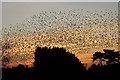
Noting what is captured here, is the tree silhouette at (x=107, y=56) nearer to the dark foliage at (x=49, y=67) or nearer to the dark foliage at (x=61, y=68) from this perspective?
the dark foliage at (x=61, y=68)

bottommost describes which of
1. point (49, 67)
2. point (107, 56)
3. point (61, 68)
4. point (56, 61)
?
point (61, 68)

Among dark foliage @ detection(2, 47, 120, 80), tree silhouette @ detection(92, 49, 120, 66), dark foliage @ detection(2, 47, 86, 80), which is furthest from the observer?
tree silhouette @ detection(92, 49, 120, 66)

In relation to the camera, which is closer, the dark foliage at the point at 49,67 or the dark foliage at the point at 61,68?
the dark foliage at the point at 61,68

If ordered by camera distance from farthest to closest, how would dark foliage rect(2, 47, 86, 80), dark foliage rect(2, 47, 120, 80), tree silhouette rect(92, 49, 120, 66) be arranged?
1. tree silhouette rect(92, 49, 120, 66)
2. dark foliage rect(2, 47, 86, 80)
3. dark foliage rect(2, 47, 120, 80)

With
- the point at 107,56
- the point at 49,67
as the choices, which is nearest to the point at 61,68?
the point at 49,67

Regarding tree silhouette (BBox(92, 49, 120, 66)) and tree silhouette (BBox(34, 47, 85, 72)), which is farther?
tree silhouette (BBox(92, 49, 120, 66))

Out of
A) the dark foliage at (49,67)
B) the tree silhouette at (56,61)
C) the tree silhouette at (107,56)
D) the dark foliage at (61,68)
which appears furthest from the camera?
the tree silhouette at (107,56)

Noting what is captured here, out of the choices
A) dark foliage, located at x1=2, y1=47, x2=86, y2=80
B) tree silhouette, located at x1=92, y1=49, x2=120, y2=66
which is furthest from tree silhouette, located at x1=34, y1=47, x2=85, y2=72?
tree silhouette, located at x1=92, y1=49, x2=120, y2=66

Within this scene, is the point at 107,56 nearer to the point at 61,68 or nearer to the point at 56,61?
the point at 56,61

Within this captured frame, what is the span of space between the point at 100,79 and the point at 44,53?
66.6 ft

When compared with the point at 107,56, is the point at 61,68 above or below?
below

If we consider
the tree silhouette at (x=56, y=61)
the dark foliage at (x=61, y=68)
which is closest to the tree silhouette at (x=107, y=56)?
the dark foliage at (x=61, y=68)

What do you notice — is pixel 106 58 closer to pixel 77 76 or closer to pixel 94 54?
pixel 94 54

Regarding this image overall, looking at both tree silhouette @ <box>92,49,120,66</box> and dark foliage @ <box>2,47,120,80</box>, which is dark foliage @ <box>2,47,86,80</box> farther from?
tree silhouette @ <box>92,49,120,66</box>
